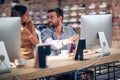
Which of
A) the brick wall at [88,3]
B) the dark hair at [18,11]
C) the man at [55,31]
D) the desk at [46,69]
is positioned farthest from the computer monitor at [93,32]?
the brick wall at [88,3]

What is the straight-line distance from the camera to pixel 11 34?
84.5 inches

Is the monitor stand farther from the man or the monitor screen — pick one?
the man

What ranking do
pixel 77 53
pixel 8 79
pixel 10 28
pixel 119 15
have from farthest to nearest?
pixel 119 15 → pixel 77 53 → pixel 10 28 → pixel 8 79

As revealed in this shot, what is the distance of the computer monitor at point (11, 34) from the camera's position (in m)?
2.10

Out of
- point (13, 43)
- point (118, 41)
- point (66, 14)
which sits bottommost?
point (118, 41)

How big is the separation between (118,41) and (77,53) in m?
3.34

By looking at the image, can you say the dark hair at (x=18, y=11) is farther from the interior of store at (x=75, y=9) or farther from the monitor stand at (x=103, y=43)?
the interior of store at (x=75, y=9)

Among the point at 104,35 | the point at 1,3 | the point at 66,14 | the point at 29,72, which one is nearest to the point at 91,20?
the point at 104,35

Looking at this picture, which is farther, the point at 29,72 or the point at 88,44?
the point at 88,44

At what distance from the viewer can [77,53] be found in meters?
2.53

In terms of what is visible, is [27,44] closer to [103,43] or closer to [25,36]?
[25,36]

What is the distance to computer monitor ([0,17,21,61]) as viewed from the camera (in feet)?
6.88

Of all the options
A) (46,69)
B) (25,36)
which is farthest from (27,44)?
(46,69)

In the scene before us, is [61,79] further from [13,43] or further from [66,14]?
[66,14]
